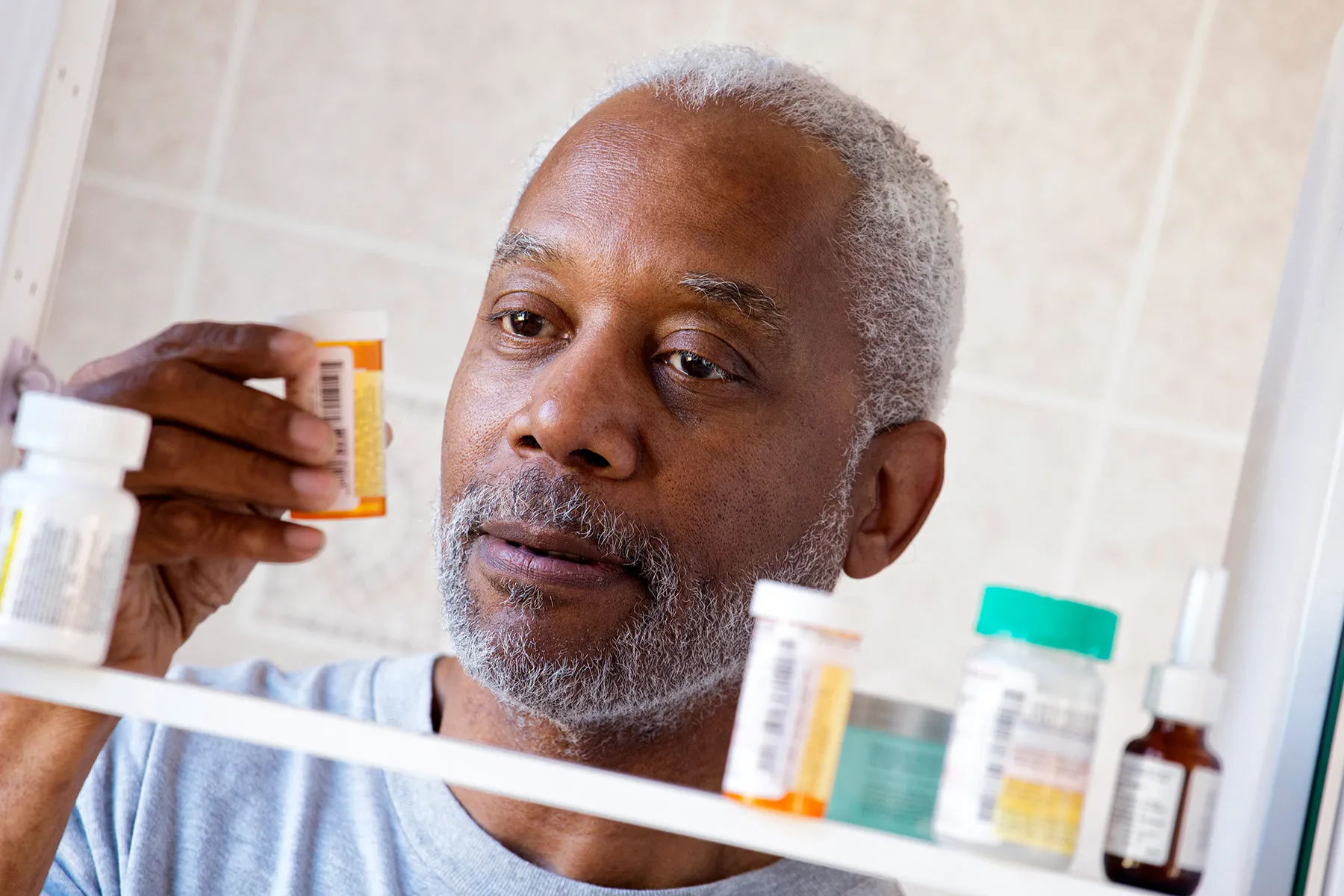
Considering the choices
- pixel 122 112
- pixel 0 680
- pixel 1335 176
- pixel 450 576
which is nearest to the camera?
pixel 0 680

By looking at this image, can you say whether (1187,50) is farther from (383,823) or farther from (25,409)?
(25,409)

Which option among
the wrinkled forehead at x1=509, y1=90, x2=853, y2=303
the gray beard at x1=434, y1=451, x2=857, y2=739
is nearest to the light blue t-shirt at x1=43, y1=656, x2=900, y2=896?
the gray beard at x1=434, y1=451, x2=857, y2=739

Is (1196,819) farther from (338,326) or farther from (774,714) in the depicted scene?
(338,326)

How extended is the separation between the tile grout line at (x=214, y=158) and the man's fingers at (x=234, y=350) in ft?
3.75

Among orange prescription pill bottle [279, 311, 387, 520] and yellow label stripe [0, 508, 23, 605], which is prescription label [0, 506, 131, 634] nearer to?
yellow label stripe [0, 508, 23, 605]

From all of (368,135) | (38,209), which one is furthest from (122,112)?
(38,209)

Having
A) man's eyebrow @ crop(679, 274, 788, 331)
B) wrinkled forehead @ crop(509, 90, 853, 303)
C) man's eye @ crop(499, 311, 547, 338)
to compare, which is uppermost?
wrinkled forehead @ crop(509, 90, 853, 303)

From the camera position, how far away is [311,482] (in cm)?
85

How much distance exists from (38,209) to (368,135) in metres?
1.29

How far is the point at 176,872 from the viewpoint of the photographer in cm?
113

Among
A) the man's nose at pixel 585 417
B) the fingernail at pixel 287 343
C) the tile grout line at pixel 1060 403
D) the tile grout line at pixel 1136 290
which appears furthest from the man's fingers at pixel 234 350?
the tile grout line at pixel 1136 290

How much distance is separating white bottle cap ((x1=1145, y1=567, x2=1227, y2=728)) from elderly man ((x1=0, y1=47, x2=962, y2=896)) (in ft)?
1.42

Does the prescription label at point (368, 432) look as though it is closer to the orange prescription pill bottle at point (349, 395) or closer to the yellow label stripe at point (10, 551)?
the orange prescription pill bottle at point (349, 395)

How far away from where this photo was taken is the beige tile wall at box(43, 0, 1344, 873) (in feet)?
6.37
